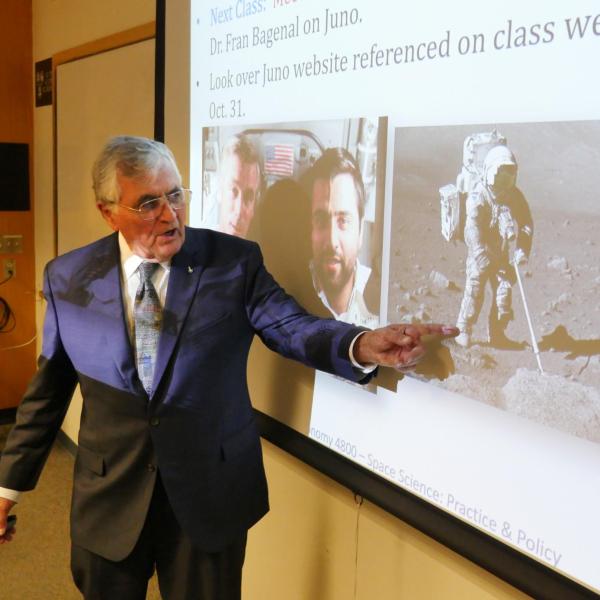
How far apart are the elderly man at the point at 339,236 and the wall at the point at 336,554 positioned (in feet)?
1.59

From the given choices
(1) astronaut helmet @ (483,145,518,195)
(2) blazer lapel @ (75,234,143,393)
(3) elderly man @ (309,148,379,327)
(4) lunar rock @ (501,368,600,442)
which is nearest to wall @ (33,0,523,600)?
(4) lunar rock @ (501,368,600,442)

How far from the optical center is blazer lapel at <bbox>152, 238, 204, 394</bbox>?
1.54 m

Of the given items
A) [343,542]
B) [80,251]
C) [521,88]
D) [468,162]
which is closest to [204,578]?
[343,542]

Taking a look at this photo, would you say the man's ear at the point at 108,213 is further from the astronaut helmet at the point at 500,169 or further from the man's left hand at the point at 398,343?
the astronaut helmet at the point at 500,169

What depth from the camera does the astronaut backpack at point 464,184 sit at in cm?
123

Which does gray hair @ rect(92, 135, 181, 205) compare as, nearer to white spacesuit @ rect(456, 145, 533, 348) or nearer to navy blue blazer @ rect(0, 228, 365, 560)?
navy blue blazer @ rect(0, 228, 365, 560)

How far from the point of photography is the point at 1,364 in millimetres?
4254

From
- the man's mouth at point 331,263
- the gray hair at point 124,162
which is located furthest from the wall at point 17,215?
the man's mouth at point 331,263

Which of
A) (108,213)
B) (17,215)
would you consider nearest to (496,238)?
(108,213)

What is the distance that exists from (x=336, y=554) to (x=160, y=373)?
0.67 meters

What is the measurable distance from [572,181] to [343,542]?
42.5 inches

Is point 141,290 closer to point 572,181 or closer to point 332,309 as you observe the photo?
point 332,309

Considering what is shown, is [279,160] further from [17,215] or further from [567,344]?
[17,215]

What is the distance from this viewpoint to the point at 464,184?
4.18 ft
